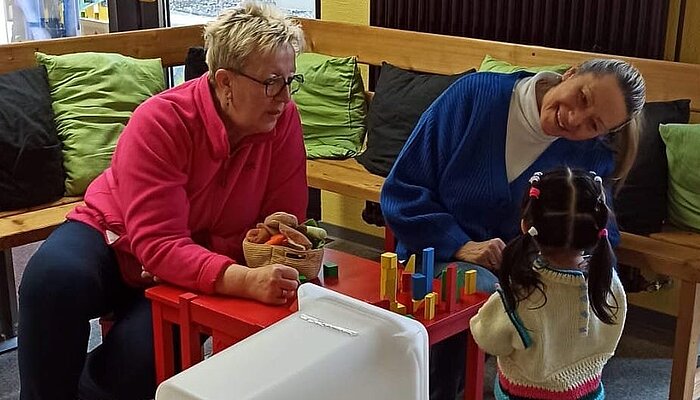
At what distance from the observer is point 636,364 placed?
2.72 metres

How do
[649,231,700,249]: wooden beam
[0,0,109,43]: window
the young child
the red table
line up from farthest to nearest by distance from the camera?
[0,0,109,43]: window < [649,231,700,249]: wooden beam < the red table < the young child

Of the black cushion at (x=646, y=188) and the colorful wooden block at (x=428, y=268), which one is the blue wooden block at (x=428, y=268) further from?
the black cushion at (x=646, y=188)

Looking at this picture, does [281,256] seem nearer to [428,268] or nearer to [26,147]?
[428,268]

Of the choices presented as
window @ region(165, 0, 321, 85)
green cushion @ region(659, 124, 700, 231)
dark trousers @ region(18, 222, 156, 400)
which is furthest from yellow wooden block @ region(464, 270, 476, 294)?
window @ region(165, 0, 321, 85)

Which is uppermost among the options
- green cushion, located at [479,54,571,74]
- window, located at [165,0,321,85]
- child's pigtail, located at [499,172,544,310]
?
window, located at [165,0,321,85]

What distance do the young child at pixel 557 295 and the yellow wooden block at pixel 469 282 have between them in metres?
0.23

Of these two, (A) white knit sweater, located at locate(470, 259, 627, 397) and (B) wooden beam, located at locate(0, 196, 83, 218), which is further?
(B) wooden beam, located at locate(0, 196, 83, 218)

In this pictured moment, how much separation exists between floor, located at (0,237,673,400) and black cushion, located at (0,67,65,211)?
1.56 ft

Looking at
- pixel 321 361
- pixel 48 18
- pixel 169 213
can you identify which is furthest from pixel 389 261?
pixel 48 18

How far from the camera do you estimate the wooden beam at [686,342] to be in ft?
7.52

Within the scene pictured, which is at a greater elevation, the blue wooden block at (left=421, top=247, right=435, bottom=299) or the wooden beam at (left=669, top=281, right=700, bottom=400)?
the blue wooden block at (left=421, top=247, right=435, bottom=299)

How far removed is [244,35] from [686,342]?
1375mm

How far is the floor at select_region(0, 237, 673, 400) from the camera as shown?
8.30 ft

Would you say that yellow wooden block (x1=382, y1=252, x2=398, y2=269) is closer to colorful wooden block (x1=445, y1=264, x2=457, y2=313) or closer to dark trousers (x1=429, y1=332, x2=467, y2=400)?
colorful wooden block (x1=445, y1=264, x2=457, y2=313)
